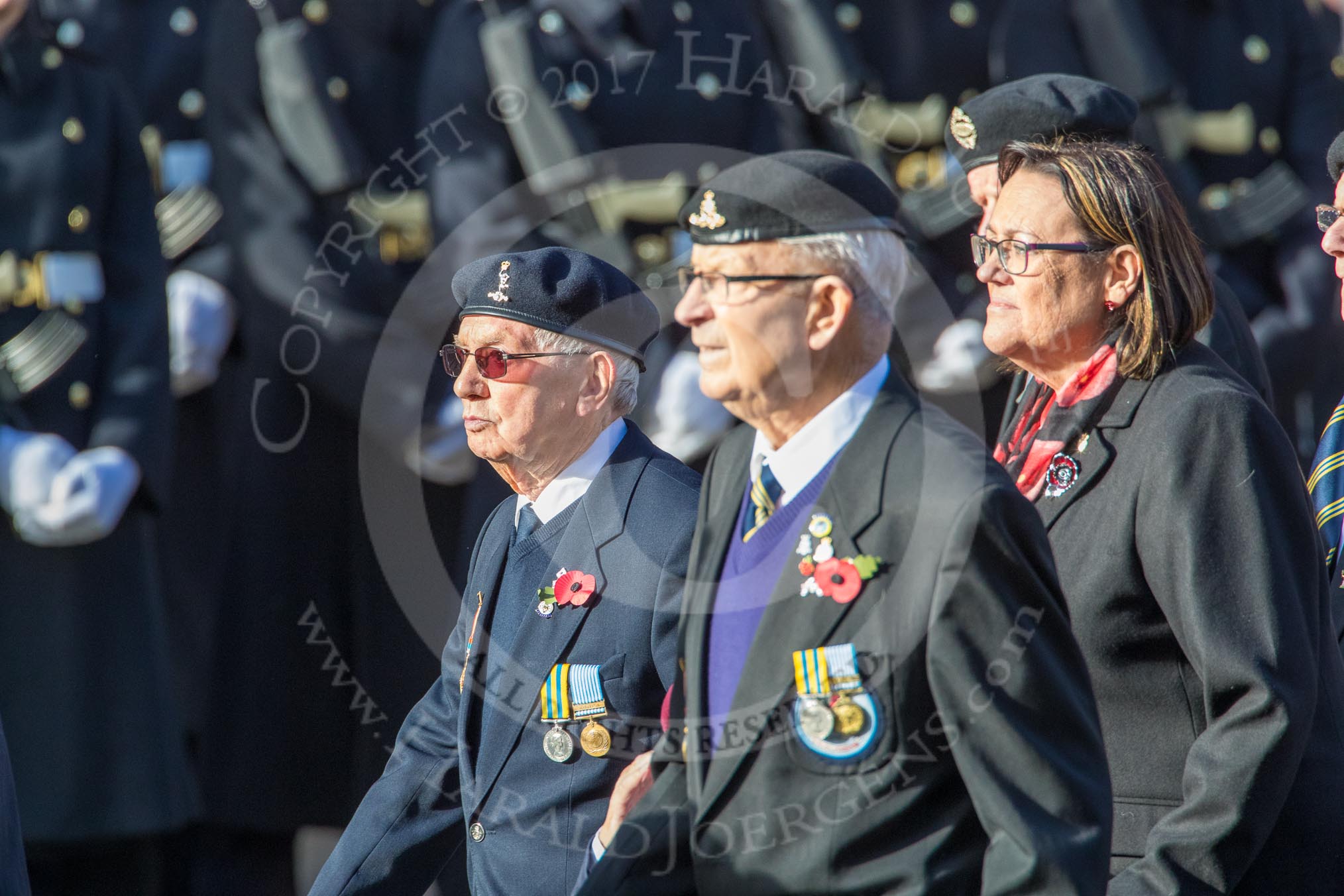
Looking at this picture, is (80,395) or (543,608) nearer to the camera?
(543,608)

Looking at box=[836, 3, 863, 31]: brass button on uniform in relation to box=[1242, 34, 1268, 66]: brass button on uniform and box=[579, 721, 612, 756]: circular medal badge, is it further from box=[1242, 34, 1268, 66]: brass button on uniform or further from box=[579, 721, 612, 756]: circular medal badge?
box=[579, 721, 612, 756]: circular medal badge

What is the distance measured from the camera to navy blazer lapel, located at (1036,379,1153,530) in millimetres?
2701

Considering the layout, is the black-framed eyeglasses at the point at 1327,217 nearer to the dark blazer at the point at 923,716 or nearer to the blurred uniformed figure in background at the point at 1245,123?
the dark blazer at the point at 923,716

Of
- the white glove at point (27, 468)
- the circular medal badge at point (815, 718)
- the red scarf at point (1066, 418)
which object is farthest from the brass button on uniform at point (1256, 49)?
the circular medal badge at point (815, 718)

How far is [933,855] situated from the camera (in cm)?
212

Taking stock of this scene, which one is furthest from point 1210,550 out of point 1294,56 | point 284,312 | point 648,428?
point 1294,56

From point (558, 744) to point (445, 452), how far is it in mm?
2344

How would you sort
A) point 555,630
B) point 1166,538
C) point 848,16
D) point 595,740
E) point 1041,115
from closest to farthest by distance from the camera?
point 1166,538 → point 595,740 → point 555,630 → point 1041,115 → point 848,16

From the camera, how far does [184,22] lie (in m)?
5.81

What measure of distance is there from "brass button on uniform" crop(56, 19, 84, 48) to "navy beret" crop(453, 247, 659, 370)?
9.18ft

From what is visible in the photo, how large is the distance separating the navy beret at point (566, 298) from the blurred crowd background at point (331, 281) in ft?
5.81

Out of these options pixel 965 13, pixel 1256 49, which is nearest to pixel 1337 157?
pixel 965 13

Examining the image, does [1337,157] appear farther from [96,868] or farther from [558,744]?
[96,868]

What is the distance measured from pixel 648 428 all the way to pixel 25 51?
1971mm
